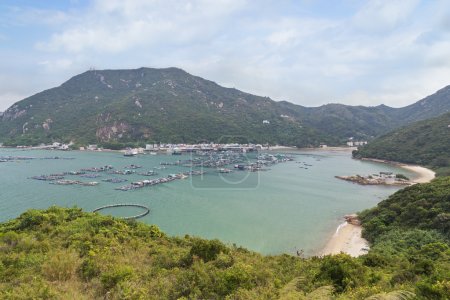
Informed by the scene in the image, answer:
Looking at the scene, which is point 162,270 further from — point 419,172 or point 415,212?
point 419,172

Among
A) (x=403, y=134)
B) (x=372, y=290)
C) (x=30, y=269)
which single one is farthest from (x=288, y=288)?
(x=403, y=134)

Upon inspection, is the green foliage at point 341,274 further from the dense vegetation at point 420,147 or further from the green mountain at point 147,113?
the green mountain at point 147,113

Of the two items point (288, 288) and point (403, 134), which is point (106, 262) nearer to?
point (288, 288)

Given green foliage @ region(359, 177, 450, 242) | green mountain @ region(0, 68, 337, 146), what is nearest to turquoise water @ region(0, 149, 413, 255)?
green foliage @ region(359, 177, 450, 242)

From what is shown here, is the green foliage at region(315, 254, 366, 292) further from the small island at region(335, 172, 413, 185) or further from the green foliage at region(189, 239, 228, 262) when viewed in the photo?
the small island at region(335, 172, 413, 185)

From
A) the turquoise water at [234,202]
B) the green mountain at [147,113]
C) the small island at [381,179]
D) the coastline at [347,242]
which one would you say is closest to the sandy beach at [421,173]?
the small island at [381,179]
